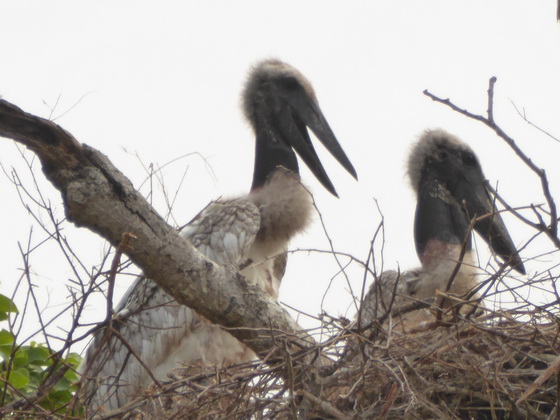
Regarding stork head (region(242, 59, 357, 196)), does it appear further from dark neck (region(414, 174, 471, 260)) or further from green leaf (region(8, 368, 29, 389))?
green leaf (region(8, 368, 29, 389))

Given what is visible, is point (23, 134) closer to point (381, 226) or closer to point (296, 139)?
point (381, 226)

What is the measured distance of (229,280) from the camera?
3.81m

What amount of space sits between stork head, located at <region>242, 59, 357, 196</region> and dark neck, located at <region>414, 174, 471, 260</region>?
0.70 meters

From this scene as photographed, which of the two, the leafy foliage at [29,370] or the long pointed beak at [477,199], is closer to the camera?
the leafy foliage at [29,370]

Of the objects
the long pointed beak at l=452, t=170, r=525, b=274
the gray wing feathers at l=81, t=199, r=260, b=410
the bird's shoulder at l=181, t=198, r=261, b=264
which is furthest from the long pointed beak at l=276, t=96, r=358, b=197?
the gray wing feathers at l=81, t=199, r=260, b=410

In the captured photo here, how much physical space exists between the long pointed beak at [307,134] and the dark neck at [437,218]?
2.26ft

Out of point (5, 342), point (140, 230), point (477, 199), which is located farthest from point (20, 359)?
point (477, 199)

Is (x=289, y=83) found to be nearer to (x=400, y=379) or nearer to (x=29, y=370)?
(x=29, y=370)

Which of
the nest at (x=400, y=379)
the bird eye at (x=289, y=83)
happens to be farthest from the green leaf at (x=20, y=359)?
the bird eye at (x=289, y=83)

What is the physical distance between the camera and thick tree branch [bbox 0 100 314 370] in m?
3.41

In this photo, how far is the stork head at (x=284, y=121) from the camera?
7.05 m

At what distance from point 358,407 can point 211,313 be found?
2.28 ft

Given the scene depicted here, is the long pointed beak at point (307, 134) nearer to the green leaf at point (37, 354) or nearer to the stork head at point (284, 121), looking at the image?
the stork head at point (284, 121)

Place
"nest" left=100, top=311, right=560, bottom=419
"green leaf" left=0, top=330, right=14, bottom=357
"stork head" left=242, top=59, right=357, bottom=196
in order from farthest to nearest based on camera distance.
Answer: "stork head" left=242, top=59, right=357, bottom=196, "green leaf" left=0, top=330, right=14, bottom=357, "nest" left=100, top=311, right=560, bottom=419
